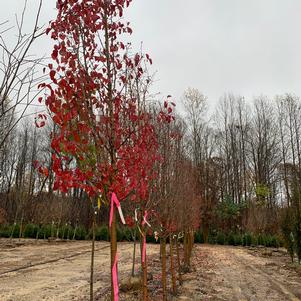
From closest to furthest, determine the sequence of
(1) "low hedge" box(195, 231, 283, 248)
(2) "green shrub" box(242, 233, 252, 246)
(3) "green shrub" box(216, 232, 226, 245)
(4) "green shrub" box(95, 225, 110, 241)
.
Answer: (1) "low hedge" box(195, 231, 283, 248) < (2) "green shrub" box(242, 233, 252, 246) < (4) "green shrub" box(95, 225, 110, 241) < (3) "green shrub" box(216, 232, 226, 245)

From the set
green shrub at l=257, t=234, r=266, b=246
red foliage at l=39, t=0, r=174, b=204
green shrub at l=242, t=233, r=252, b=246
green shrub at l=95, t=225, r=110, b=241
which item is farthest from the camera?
green shrub at l=95, t=225, r=110, b=241

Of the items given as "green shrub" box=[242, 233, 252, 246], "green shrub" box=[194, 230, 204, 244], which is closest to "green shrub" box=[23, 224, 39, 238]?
"green shrub" box=[194, 230, 204, 244]

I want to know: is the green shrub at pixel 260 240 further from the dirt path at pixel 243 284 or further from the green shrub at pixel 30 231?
the green shrub at pixel 30 231

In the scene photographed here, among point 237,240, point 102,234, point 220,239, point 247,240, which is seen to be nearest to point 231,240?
point 237,240

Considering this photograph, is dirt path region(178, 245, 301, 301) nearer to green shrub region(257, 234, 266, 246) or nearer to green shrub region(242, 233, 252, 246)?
green shrub region(257, 234, 266, 246)

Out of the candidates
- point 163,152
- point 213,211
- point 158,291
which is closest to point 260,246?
point 213,211

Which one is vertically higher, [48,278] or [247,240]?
[247,240]

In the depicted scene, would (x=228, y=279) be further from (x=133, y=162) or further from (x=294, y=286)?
(x=133, y=162)

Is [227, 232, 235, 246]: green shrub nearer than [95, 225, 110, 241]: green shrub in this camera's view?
Yes

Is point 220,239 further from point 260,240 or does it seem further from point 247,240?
point 260,240

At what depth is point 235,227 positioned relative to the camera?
3014cm

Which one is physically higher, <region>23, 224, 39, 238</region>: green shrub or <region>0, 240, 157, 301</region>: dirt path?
<region>23, 224, 39, 238</region>: green shrub

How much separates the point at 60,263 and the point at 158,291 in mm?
6643

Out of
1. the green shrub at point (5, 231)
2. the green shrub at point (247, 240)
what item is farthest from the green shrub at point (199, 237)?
the green shrub at point (5, 231)
